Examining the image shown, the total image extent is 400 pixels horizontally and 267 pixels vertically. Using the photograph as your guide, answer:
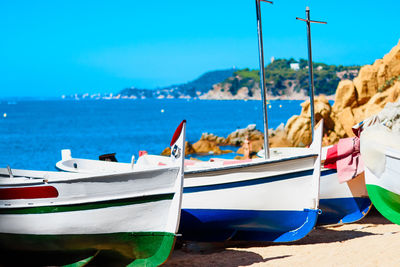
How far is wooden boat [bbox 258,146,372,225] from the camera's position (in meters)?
11.1

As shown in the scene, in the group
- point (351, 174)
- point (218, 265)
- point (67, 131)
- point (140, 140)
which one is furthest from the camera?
point (67, 131)

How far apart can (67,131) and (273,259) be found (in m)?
71.5

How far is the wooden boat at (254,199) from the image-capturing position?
30.4ft

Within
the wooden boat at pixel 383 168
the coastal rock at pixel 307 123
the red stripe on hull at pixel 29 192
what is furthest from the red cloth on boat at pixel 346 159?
the coastal rock at pixel 307 123

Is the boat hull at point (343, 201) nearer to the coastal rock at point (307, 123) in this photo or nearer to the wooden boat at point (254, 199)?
the wooden boat at point (254, 199)

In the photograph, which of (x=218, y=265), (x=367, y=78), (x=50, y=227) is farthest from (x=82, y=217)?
(x=367, y=78)

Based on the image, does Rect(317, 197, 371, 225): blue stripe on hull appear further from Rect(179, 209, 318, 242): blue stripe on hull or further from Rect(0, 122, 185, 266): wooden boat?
Rect(0, 122, 185, 266): wooden boat

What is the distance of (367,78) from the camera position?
35.4 metres

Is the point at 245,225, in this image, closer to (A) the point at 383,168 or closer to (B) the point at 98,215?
(A) the point at 383,168

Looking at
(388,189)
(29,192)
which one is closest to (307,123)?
(388,189)

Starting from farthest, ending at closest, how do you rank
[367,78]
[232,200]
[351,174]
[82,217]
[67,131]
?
[67,131] → [367,78] → [351,174] → [232,200] → [82,217]

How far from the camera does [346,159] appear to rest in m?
10.8

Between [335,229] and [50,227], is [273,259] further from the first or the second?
[50,227]

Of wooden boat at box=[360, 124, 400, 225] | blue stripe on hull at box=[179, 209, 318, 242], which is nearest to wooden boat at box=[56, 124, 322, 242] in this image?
blue stripe on hull at box=[179, 209, 318, 242]
